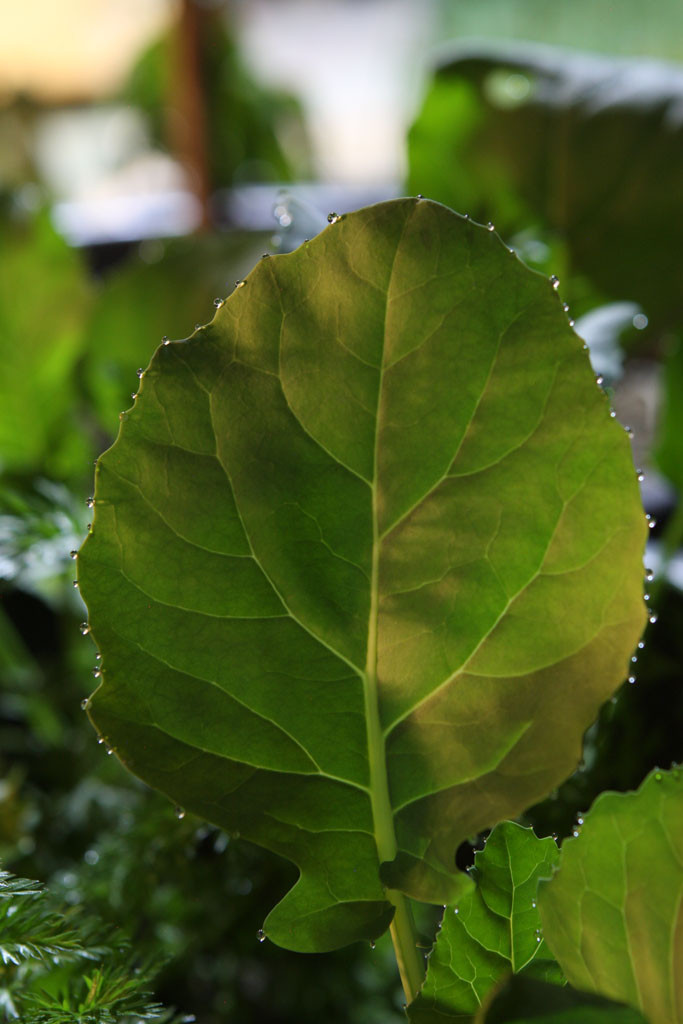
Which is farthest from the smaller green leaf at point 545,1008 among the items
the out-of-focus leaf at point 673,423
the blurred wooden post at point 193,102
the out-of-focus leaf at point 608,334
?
the blurred wooden post at point 193,102

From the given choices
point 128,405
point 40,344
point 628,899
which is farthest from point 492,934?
point 40,344

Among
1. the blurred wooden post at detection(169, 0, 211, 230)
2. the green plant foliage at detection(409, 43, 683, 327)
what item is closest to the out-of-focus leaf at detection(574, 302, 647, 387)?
the green plant foliage at detection(409, 43, 683, 327)

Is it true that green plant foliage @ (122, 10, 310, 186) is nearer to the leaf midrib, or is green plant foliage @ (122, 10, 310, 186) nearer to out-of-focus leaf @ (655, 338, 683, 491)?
out-of-focus leaf @ (655, 338, 683, 491)

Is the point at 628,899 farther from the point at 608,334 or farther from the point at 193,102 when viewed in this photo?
the point at 193,102

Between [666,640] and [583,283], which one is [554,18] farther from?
[666,640]

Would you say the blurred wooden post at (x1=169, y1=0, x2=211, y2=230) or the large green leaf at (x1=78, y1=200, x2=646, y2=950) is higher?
the blurred wooden post at (x1=169, y1=0, x2=211, y2=230)
